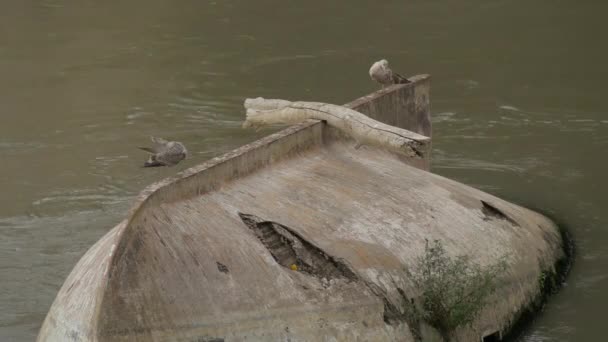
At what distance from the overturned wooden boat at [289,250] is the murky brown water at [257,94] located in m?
1.12

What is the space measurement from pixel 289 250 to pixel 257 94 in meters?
8.28

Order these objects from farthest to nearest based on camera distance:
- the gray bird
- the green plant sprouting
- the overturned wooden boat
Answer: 1. the gray bird
2. the green plant sprouting
3. the overturned wooden boat

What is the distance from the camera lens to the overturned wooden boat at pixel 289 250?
5.59m

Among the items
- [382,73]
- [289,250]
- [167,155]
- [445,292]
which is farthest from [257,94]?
[289,250]

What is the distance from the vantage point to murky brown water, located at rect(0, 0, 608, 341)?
9.75 meters

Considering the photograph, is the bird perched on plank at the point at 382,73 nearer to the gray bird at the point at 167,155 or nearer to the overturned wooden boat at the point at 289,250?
the overturned wooden boat at the point at 289,250

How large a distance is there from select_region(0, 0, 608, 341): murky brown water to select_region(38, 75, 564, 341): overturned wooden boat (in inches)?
44.2

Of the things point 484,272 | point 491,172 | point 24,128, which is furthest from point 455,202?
point 24,128

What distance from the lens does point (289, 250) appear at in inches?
255

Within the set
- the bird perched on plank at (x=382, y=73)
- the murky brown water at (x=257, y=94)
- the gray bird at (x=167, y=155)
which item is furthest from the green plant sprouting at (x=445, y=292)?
the bird perched on plank at (x=382, y=73)

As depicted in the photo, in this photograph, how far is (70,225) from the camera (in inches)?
393

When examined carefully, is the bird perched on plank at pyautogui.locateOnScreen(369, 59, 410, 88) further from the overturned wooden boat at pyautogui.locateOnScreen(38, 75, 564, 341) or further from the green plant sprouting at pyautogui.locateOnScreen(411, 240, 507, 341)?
the green plant sprouting at pyautogui.locateOnScreen(411, 240, 507, 341)

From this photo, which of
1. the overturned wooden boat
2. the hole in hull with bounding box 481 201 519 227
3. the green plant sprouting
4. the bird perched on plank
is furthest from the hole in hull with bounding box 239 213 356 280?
the bird perched on plank

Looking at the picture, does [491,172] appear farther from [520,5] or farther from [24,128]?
[520,5]
